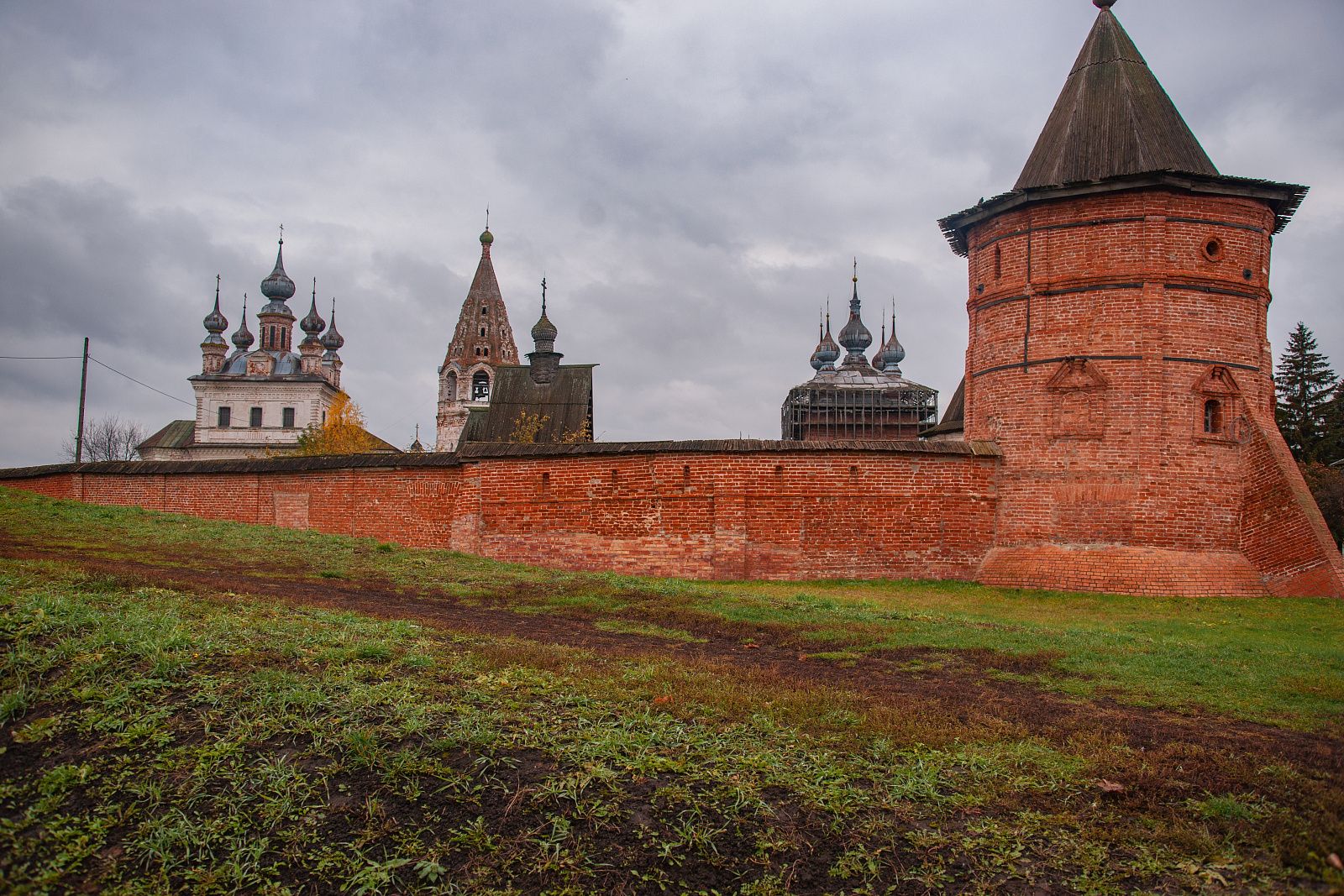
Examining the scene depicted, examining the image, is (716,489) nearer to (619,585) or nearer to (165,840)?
(619,585)

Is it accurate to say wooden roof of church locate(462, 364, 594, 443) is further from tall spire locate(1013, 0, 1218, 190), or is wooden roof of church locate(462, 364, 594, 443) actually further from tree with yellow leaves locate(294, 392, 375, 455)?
tall spire locate(1013, 0, 1218, 190)

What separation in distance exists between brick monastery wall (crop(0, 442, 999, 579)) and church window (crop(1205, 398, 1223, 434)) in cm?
331

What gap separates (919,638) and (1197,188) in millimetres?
10079

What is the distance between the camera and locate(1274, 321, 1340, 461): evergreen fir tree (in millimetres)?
30656

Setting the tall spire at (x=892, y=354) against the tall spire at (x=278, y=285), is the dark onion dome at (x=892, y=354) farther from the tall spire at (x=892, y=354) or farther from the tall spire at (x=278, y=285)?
the tall spire at (x=278, y=285)

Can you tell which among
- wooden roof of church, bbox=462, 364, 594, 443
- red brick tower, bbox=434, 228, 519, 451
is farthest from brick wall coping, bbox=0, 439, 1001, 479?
red brick tower, bbox=434, 228, 519, 451

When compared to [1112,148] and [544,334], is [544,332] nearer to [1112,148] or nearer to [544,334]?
[544,334]

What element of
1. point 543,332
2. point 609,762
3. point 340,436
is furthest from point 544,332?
point 609,762

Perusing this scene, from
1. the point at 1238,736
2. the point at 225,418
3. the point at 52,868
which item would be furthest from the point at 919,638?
the point at 225,418

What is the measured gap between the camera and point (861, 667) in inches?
286

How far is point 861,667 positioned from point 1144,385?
9487 millimetres

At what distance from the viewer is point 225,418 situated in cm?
6300

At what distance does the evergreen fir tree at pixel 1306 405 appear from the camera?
30.7 meters

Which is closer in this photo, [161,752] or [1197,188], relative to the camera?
[161,752]
